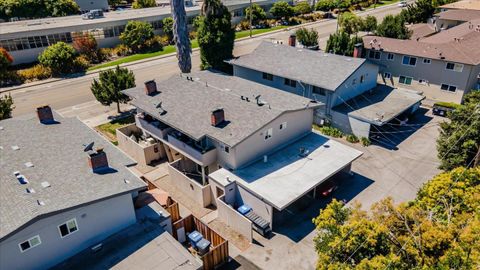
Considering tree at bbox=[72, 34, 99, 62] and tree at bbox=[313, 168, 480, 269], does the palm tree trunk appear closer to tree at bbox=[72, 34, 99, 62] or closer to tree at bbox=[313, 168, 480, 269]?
tree at bbox=[72, 34, 99, 62]

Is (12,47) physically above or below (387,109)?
above

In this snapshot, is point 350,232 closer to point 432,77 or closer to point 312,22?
point 432,77

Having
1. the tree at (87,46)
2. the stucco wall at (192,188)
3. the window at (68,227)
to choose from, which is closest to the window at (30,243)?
the window at (68,227)

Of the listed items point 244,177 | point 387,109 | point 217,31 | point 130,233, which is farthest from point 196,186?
point 217,31

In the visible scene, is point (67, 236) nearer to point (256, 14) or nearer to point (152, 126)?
point (152, 126)

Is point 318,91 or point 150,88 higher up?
point 150,88

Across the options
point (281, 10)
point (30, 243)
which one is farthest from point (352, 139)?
point (281, 10)

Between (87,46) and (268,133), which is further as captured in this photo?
(87,46)
